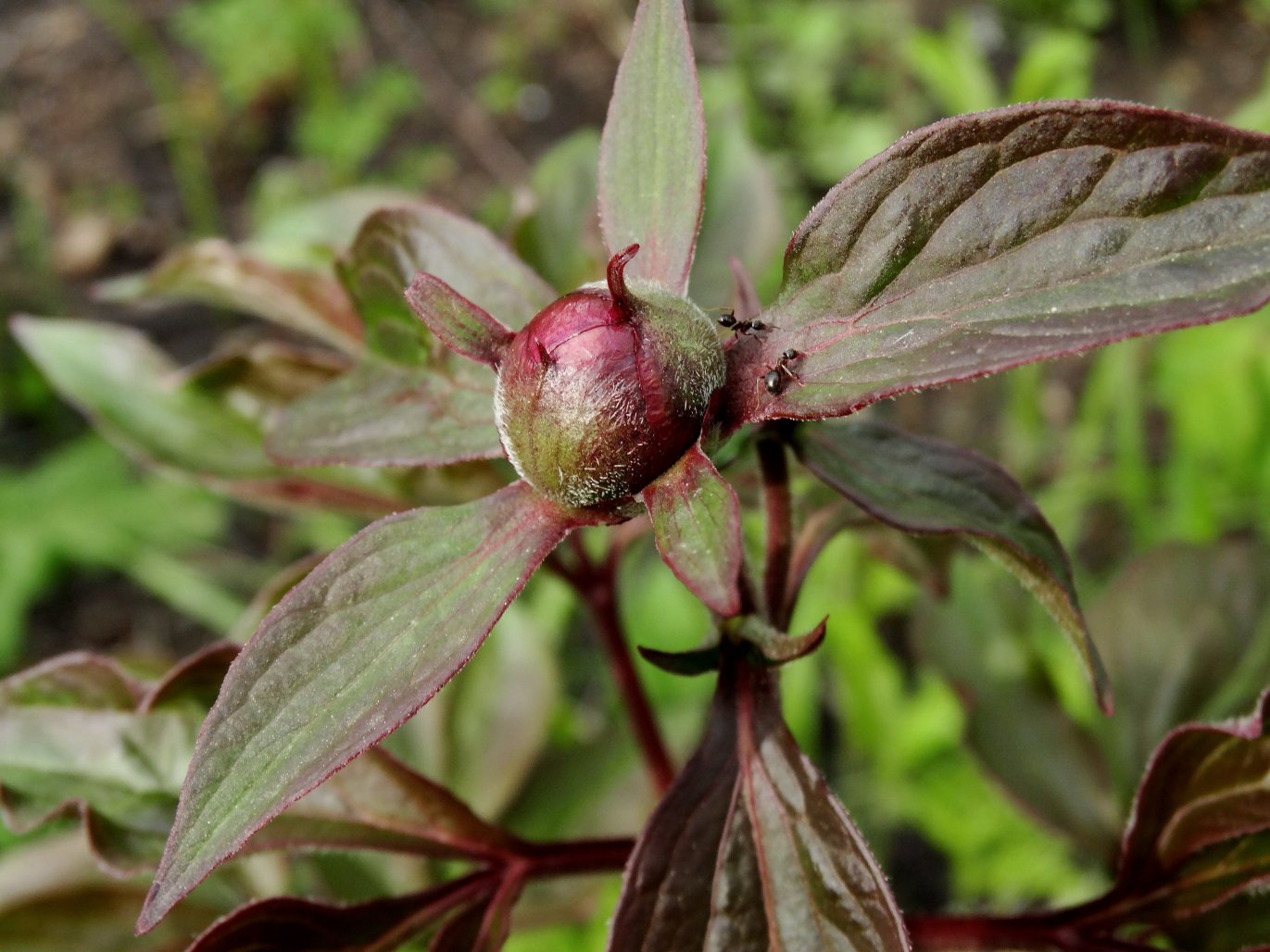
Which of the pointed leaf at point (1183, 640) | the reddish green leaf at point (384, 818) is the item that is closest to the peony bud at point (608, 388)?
the reddish green leaf at point (384, 818)

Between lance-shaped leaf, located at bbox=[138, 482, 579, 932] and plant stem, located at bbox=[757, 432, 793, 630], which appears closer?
lance-shaped leaf, located at bbox=[138, 482, 579, 932]

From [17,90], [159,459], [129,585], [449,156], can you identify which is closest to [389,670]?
[159,459]

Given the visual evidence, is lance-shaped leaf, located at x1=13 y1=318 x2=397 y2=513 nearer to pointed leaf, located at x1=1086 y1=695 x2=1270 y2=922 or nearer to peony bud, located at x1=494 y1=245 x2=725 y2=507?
peony bud, located at x1=494 y1=245 x2=725 y2=507

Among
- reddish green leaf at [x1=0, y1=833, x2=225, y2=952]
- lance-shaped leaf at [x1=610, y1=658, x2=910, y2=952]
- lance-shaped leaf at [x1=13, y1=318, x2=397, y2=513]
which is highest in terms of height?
lance-shaped leaf at [x1=13, y1=318, x2=397, y2=513]

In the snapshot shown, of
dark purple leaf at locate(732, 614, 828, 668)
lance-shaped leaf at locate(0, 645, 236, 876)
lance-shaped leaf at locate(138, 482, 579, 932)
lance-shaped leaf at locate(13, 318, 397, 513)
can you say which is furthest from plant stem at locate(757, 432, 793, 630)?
lance-shaped leaf at locate(13, 318, 397, 513)

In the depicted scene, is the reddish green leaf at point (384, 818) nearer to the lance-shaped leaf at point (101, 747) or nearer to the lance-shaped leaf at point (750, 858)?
the lance-shaped leaf at point (101, 747)
